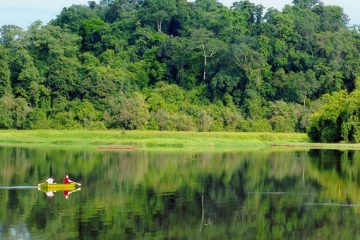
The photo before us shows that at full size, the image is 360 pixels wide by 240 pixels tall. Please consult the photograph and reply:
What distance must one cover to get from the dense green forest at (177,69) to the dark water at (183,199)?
94.7 feet

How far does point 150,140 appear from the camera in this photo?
66.7m

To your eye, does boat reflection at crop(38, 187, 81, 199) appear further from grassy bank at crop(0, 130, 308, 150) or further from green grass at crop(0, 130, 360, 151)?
grassy bank at crop(0, 130, 308, 150)

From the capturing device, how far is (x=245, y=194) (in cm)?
3359

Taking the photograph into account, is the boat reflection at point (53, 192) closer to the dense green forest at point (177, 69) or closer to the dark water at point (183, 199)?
the dark water at point (183, 199)

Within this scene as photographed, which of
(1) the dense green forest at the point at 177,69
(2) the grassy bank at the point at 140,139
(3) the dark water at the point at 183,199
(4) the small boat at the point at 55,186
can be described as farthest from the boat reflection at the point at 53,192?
(1) the dense green forest at the point at 177,69

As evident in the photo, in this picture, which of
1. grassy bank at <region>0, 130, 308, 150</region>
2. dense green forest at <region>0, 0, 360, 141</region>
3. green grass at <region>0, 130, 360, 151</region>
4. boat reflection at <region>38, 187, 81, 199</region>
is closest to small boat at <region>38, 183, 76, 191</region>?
boat reflection at <region>38, 187, 81, 199</region>

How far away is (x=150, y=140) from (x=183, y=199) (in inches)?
1398

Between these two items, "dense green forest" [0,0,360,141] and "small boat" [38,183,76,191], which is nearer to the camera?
"small boat" [38,183,76,191]

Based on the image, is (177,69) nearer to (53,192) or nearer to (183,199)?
(53,192)

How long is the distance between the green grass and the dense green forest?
515 centimetres

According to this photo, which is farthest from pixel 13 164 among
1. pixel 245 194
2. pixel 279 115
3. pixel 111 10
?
pixel 111 10

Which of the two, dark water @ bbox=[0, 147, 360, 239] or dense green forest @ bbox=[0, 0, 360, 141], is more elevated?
dense green forest @ bbox=[0, 0, 360, 141]

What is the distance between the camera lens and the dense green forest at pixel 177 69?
264 ft

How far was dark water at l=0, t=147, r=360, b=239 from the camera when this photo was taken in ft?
80.9
